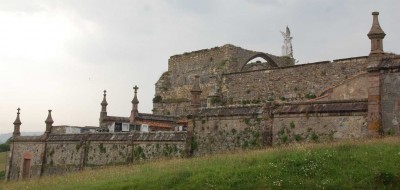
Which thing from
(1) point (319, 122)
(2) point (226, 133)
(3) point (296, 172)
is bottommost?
(3) point (296, 172)

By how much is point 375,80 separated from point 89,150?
18505 millimetres

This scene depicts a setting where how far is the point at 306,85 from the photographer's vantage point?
3036cm

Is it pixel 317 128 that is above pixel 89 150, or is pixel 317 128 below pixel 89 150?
above

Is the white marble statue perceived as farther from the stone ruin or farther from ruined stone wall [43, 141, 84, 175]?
ruined stone wall [43, 141, 84, 175]

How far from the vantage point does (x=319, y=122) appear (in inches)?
776

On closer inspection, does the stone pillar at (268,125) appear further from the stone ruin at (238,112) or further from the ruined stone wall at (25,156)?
the ruined stone wall at (25,156)

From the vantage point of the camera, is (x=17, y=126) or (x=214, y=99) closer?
(x=214, y=99)

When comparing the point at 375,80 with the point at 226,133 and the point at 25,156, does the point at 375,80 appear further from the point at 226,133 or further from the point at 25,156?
the point at 25,156

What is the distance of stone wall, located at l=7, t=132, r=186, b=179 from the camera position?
26161 millimetres

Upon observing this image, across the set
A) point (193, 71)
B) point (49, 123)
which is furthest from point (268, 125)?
point (193, 71)

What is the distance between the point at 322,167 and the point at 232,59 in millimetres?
24825

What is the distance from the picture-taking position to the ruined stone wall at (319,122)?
18.6 meters

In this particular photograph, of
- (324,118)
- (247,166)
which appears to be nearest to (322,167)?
(247,166)

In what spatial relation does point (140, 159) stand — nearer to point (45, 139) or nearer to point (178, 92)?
point (45, 139)
